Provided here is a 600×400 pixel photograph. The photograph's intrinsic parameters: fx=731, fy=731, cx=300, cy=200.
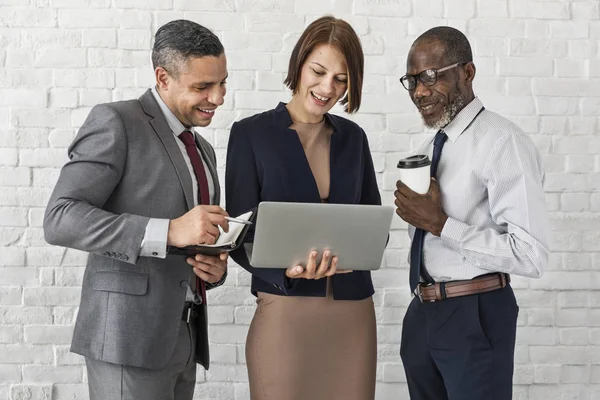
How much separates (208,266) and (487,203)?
0.84m

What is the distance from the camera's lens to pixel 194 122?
200cm

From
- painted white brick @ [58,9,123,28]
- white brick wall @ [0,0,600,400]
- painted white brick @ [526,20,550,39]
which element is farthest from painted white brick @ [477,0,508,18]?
painted white brick @ [58,9,123,28]

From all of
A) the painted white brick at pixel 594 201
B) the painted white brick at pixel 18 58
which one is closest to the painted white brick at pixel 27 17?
the painted white brick at pixel 18 58

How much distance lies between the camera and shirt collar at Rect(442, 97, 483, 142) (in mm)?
2178

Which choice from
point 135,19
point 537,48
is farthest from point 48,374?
point 537,48

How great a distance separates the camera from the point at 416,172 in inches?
80.2

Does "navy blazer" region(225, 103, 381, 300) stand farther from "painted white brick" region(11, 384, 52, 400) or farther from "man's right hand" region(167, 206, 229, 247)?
"painted white brick" region(11, 384, 52, 400)

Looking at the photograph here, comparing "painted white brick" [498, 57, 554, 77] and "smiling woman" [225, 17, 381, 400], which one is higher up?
"painted white brick" [498, 57, 554, 77]

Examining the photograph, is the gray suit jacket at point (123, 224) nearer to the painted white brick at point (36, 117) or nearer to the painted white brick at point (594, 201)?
the painted white brick at point (36, 117)

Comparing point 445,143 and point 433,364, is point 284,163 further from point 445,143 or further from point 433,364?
point 433,364

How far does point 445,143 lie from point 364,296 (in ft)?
1.72

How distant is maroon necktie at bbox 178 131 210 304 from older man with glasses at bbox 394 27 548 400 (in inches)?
21.8

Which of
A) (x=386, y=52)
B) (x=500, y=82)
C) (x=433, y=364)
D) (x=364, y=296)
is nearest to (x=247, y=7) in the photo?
(x=386, y=52)

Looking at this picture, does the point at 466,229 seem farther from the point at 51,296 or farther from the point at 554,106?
the point at 51,296
